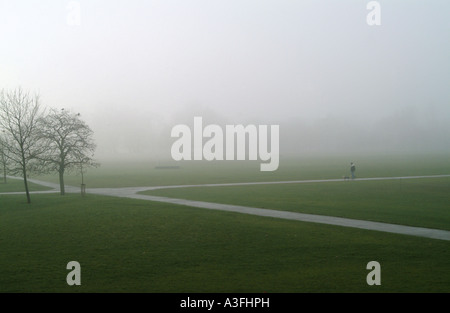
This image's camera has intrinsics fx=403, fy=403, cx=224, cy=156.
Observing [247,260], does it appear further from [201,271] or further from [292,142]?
[292,142]

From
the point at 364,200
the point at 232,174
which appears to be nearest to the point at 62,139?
the point at 364,200

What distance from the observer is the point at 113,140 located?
178 meters

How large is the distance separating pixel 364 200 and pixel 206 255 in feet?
52.7

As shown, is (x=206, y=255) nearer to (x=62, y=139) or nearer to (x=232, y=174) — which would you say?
(x=62, y=139)

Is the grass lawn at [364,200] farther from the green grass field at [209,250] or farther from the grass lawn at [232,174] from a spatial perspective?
the grass lawn at [232,174]

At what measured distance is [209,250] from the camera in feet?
44.9

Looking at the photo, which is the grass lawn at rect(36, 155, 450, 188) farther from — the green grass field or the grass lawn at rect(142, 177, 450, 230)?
the green grass field

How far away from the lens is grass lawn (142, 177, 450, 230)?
784 inches

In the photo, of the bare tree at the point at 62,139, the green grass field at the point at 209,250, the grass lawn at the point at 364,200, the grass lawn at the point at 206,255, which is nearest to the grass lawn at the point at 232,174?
the bare tree at the point at 62,139

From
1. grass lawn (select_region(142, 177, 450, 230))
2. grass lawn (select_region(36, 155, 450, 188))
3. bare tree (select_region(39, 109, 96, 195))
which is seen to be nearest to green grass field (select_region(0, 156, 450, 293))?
grass lawn (select_region(142, 177, 450, 230))

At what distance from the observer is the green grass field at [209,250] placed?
10375 mm

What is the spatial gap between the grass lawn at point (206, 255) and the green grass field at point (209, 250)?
0.09ft
